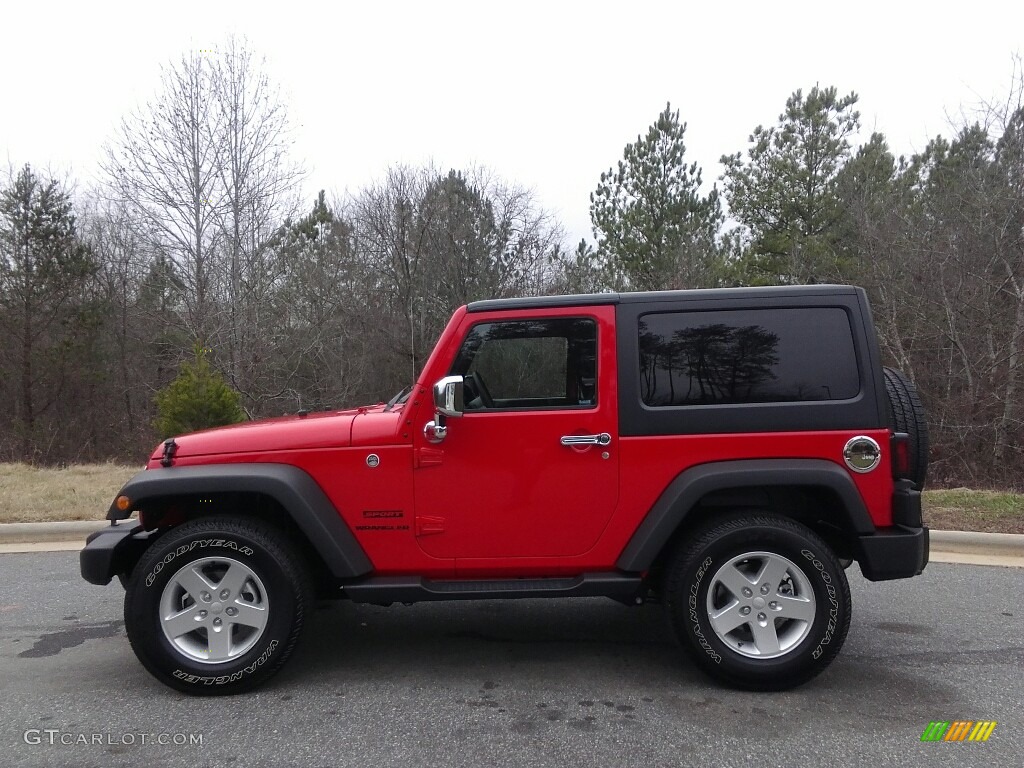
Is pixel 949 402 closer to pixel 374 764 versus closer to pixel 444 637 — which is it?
pixel 444 637

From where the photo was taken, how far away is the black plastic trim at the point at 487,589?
3533mm

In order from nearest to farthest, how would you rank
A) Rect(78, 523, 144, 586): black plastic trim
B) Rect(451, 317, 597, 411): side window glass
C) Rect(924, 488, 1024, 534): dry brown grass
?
Rect(78, 523, 144, 586): black plastic trim → Rect(451, 317, 597, 411): side window glass → Rect(924, 488, 1024, 534): dry brown grass

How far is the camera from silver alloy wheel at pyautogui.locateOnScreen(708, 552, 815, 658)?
3467mm

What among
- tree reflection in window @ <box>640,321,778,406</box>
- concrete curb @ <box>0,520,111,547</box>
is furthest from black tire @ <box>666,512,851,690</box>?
concrete curb @ <box>0,520,111,547</box>

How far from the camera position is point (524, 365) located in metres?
3.72

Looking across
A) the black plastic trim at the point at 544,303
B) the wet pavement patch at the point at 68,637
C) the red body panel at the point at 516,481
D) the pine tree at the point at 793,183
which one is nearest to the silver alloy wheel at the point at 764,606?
the red body panel at the point at 516,481

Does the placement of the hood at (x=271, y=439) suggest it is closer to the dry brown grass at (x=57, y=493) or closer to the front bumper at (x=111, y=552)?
the front bumper at (x=111, y=552)

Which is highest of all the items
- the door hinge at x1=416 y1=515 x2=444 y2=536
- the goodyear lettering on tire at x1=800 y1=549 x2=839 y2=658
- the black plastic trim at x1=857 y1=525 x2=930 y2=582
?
the door hinge at x1=416 y1=515 x2=444 y2=536

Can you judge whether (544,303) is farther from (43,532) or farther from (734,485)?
(43,532)

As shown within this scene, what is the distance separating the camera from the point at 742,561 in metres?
3.52

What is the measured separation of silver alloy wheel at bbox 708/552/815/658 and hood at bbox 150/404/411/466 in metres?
1.77

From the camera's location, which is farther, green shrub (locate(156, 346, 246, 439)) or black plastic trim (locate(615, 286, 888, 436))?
green shrub (locate(156, 346, 246, 439))

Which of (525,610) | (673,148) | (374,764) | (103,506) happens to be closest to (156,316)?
(103,506)

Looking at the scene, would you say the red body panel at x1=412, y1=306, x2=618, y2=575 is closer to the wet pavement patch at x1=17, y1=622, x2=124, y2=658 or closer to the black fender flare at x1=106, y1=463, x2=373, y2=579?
the black fender flare at x1=106, y1=463, x2=373, y2=579
